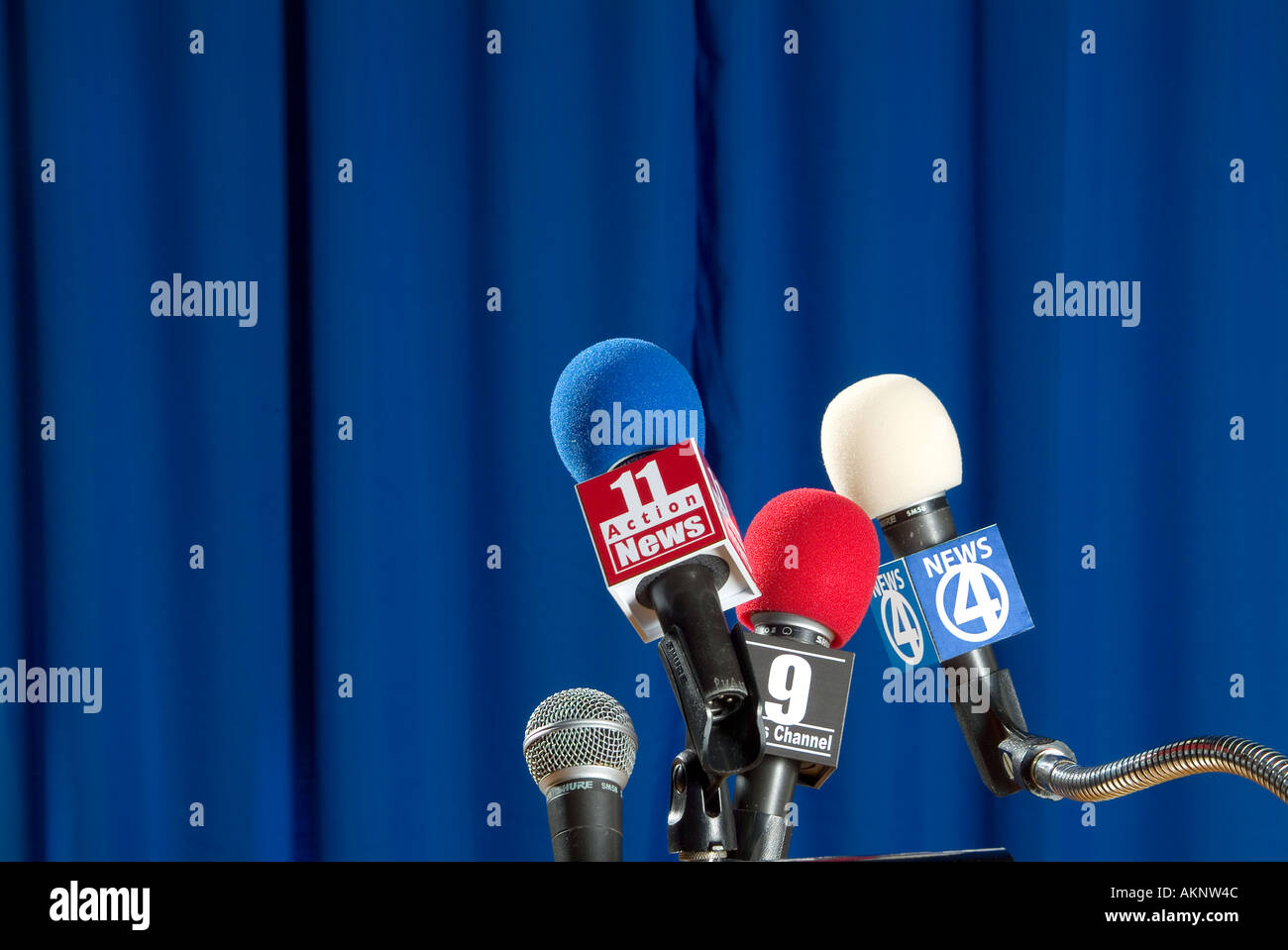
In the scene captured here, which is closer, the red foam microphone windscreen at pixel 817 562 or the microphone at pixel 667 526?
the microphone at pixel 667 526

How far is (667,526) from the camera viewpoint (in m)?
0.89

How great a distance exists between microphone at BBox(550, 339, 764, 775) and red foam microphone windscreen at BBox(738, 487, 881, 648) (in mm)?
82

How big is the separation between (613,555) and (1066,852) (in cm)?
127

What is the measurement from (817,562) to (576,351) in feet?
3.08

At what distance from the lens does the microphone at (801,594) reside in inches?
37.6

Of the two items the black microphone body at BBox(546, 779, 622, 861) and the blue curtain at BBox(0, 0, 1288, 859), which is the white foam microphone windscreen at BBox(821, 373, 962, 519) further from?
the blue curtain at BBox(0, 0, 1288, 859)

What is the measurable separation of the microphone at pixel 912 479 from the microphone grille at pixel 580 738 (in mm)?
311

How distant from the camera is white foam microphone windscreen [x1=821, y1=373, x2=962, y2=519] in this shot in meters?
1.06
